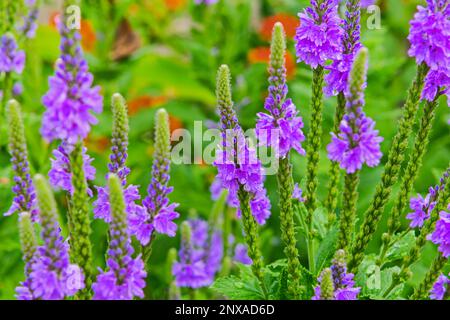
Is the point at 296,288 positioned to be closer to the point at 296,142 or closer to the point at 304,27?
the point at 296,142

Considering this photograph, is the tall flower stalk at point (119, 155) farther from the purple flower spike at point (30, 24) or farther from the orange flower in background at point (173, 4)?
the orange flower in background at point (173, 4)

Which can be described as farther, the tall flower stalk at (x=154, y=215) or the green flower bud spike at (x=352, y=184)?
the tall flower stalk at (x=154, y=215)

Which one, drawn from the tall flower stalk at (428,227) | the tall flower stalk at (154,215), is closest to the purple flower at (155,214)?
the tall flower stalk at (154,215)

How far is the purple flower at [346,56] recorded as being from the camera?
1.34 m

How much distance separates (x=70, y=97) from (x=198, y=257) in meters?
1.26

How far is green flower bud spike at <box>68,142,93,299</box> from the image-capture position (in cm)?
109

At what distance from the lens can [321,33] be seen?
4.28ft

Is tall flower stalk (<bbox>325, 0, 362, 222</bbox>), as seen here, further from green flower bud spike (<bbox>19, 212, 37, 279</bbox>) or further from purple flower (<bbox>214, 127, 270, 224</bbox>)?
green flower bud spike (<bbox>19, 212, 37, 279</bbox>)

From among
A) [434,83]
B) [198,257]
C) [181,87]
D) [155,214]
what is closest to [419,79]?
[434,83]

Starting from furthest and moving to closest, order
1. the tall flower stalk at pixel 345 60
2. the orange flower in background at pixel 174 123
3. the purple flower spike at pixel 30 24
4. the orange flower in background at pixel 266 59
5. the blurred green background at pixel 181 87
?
the orange flower in background at pixel 174 123 < the orange flower in background at pixel 266 59 < the blurred green background at pixel 181 87 < the purple flower spike at pixel 30 24 < the tall flower stalk at pixel 345 60

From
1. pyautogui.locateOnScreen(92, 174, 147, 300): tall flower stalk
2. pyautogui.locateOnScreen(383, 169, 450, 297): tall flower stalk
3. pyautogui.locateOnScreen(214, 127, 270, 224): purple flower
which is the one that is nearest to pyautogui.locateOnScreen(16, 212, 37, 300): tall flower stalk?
pyautogui.locateOnScreen(92, 174, 147, 300): tall flower stalk

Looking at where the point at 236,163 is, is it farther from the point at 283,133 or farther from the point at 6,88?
the point at 6,88

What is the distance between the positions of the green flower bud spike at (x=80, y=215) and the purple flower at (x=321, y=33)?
19.4 inches
